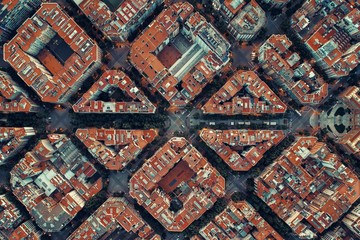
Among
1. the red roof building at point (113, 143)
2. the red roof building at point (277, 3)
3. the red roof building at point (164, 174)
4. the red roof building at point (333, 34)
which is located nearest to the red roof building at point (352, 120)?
the red roof building at point (333, 34)

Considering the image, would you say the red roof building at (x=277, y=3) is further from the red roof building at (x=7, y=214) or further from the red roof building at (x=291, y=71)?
the red roof building at (x=7, y=214)

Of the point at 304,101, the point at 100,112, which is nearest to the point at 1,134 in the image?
the point at 100,112

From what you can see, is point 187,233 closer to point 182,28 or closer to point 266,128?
point 266,128

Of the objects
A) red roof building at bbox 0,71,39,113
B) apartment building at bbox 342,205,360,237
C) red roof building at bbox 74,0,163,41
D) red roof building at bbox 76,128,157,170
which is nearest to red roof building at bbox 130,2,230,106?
red roof building at bbox 74,0,163,41

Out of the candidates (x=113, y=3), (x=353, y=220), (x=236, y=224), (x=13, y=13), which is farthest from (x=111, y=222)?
(x=353, y=220)

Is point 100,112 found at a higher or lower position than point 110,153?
higher

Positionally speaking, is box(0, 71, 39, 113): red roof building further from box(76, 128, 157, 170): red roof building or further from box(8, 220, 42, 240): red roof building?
box(8, 220, 42, 240): red roof building

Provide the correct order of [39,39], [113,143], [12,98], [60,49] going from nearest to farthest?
[39,39]
[113,143]
[12,98]
[60,49]

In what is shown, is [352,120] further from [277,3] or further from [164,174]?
[164,174]
